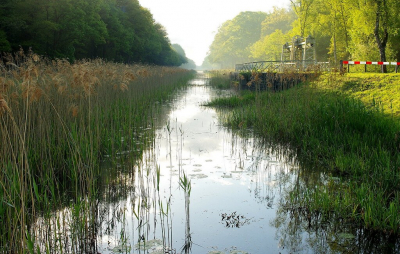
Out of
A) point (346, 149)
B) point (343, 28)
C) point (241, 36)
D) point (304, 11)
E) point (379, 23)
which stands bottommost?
point (346, 149)

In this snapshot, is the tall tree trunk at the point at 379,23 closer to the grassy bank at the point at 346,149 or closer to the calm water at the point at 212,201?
the grassy bank at the point at 346,149

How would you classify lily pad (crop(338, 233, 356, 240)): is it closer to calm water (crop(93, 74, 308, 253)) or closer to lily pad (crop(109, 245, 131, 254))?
calm water (crop(93, 74, 308, 253))

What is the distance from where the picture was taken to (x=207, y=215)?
3.75m

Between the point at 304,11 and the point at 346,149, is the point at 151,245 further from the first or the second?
the point at 304,11

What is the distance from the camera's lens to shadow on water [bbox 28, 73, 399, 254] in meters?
3.04

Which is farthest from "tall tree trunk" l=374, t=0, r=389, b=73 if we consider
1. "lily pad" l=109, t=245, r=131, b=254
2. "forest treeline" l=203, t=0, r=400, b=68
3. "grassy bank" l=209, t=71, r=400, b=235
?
"lily pad" l=109, t=245, r=131, b=254

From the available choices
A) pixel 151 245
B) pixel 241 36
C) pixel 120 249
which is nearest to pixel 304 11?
pixel 151 245

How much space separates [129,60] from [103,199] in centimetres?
3183

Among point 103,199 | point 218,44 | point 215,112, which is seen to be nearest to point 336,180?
point 103,199

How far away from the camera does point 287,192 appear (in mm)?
4344

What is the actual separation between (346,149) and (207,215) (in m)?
2.96

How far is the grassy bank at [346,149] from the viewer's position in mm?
3544

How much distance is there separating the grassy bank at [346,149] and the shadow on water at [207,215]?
Answer: 0.48 ft

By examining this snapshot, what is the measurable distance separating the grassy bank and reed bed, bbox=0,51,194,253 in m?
2.51
